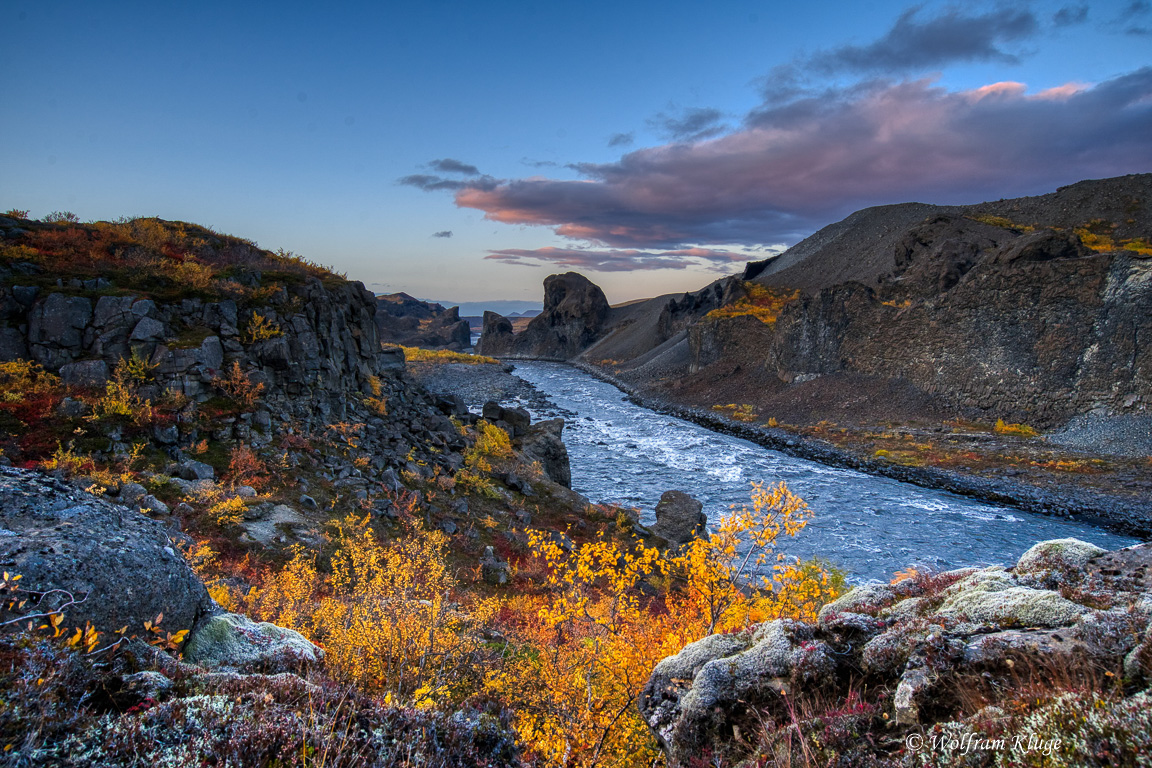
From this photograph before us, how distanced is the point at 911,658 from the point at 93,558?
7.75 m

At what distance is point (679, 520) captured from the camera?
22.0m

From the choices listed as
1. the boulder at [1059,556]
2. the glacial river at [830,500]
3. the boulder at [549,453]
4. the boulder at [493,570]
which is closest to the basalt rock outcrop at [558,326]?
the glacial river at [830,500]

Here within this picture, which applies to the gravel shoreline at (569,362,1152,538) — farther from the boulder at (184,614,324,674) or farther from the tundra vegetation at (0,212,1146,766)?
the boulder at (184,614,324,674)

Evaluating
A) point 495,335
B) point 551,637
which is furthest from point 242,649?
point 495,335

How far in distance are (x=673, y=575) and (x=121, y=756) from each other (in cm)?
1642

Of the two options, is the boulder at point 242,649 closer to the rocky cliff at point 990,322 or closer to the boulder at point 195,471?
the boulder at point 195,471

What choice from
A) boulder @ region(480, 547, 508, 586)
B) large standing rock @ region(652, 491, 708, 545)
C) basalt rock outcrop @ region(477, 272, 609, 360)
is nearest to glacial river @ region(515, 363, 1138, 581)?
large standing rock @ region(652, 491, 708, 545)

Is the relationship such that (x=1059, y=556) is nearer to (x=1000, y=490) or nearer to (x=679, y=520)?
(x=679, y=520)

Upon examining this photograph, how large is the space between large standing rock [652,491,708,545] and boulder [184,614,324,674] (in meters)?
16.5

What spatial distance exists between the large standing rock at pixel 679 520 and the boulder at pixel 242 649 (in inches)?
648

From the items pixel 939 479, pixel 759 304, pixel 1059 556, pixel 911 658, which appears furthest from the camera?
pixel 759 304

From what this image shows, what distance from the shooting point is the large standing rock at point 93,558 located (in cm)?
436

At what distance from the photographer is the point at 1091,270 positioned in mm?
38844

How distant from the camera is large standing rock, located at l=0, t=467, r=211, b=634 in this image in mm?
4363
